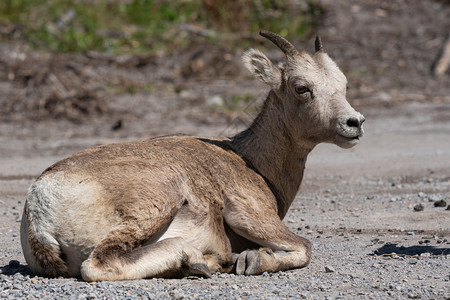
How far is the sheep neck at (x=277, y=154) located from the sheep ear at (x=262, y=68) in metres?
0.20

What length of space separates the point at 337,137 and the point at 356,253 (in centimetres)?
117

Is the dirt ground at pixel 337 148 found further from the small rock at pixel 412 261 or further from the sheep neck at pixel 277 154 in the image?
the sheep neck at pixel 277 154

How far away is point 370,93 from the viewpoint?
1867 centimetres

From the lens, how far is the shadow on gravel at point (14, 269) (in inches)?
260

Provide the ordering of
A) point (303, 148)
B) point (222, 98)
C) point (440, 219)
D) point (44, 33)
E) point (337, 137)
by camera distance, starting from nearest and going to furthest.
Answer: point (337, 137), point (303, 148), point (440, 219), point (222, 98), point (44, 33)

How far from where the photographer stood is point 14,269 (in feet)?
22.3

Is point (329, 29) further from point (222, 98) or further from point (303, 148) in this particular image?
point (303, 148)

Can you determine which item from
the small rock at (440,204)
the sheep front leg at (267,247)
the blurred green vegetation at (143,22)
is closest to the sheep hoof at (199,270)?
the sheep front leg at (267,247)

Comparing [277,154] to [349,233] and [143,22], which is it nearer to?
[349,233]

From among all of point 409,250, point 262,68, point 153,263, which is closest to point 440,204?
point 409,250

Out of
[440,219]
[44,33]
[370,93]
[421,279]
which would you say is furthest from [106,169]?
[44,33]

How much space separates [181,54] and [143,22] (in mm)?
2109

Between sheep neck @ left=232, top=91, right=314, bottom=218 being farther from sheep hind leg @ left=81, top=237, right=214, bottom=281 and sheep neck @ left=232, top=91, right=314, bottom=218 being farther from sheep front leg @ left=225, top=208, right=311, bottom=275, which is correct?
sheep hind leg @ left=81, top=237, right=214, bottom=281

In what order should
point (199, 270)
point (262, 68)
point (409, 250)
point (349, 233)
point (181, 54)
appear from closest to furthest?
point (199, 270), point (409, 250), point (262, 68), point (349, 233), point (181, 54)
